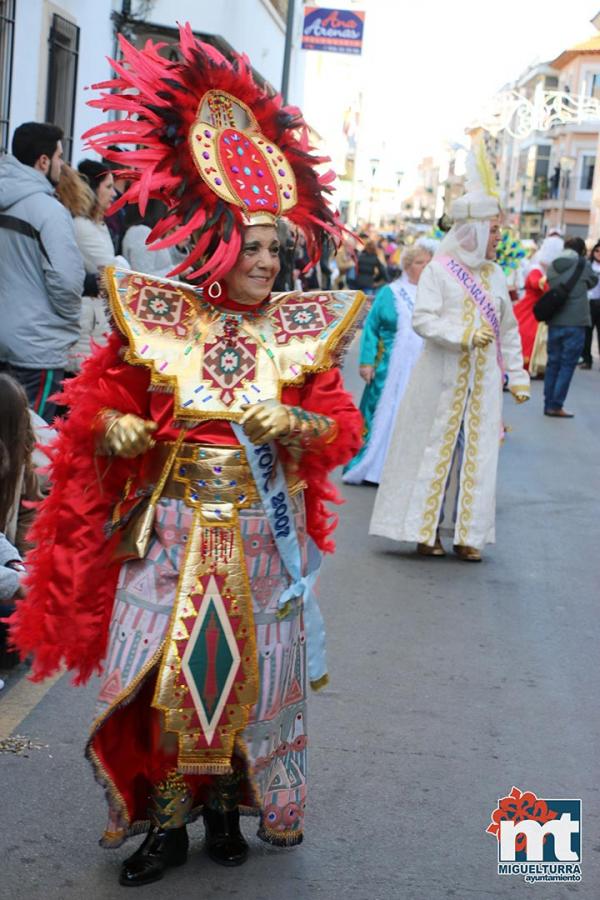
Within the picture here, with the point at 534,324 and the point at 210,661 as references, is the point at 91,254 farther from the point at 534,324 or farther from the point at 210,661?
the point at 534,324

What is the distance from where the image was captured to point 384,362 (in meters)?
10.6

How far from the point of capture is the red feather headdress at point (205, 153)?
3664mm

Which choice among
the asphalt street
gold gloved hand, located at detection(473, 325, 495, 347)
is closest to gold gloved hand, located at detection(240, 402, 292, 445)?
the asphalt street

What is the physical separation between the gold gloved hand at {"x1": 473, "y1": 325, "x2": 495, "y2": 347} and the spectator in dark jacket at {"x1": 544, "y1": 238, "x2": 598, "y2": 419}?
778cm

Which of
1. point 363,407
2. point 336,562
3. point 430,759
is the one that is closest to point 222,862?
point 430,759

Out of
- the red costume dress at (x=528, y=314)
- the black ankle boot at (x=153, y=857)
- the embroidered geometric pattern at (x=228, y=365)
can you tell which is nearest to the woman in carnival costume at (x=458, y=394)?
the embroidered geometric pattern at (x=228, y=365)

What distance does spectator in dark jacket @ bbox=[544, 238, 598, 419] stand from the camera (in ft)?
50.8

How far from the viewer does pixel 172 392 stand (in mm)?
3621

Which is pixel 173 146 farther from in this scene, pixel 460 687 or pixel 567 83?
pixel 567 83

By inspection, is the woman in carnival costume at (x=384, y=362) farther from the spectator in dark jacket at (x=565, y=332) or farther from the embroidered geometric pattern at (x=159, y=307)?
the embroidered geometric pattern at (x=159, y=307)

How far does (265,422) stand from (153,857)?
4.01 ft

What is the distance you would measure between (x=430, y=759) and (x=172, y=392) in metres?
1.87

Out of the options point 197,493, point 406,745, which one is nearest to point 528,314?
point 406,745

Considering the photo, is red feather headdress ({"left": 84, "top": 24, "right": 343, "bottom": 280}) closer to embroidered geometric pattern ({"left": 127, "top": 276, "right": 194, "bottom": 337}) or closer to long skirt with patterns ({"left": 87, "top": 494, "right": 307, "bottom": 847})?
embroidered geometric pattern ({"left": 127, "top": 276, "right": 194, "bottom": 337})
